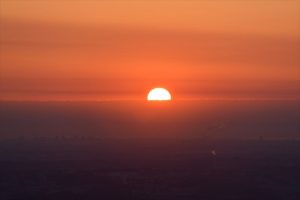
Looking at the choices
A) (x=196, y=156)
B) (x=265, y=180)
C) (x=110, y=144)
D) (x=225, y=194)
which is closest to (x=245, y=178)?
(x=265, y=180)

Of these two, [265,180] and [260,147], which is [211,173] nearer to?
[265,180]

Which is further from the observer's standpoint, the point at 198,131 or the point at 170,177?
the point at 198,131

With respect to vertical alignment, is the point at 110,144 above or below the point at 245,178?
above

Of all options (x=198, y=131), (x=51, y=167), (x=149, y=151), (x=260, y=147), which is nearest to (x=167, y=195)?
(x=51, y=167)

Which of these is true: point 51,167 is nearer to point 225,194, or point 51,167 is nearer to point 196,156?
point 196,156

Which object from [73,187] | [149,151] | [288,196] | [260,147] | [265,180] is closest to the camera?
[288,196]

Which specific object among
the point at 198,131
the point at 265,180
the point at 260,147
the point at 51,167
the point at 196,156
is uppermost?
the point at 198,131

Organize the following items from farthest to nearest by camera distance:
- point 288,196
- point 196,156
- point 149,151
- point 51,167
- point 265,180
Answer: point 149,151 < point 196,156 < point 51,167 < point 265,180 < point 288,196
